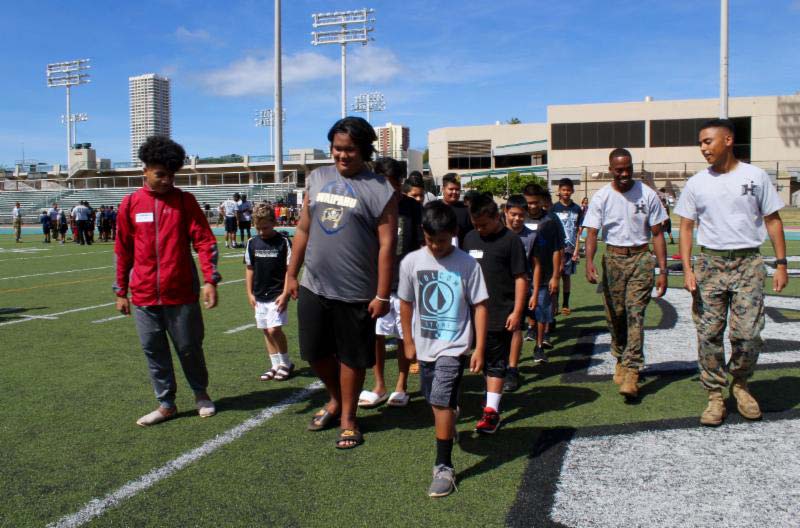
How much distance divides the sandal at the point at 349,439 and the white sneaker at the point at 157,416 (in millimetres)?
1349

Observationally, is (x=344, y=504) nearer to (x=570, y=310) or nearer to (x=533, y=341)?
(x=533, y=341)

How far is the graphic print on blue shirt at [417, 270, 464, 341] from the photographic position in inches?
150

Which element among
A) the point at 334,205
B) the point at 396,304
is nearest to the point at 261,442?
the point at 334,205

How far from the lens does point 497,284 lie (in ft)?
16.0

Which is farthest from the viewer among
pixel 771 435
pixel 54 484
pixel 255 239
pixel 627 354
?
pixel 255 239

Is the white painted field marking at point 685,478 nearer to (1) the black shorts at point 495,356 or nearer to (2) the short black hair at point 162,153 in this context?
(1) the black shorts at point 495,356

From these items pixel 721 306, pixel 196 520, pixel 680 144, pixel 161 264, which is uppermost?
pixel 680 144

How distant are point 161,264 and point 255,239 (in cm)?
152

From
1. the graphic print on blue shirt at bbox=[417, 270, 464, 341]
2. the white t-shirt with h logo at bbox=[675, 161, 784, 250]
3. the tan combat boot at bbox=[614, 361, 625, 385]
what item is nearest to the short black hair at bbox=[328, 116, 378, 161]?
the graphic print on blue shirt at bbox=[417, 270, 464, 341]

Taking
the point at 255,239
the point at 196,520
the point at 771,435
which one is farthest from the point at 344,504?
the point at 255,239

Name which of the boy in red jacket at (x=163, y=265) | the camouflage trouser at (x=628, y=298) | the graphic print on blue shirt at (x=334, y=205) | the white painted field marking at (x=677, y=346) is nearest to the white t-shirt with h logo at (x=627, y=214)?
the camouflage trouser at (x=628, y=298)

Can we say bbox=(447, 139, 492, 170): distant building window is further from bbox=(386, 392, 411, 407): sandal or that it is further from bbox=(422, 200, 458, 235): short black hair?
bbox=(422, 200, 458, 235): short black hair

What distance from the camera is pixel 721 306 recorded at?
466 centimetres

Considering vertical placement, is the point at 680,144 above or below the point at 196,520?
above
